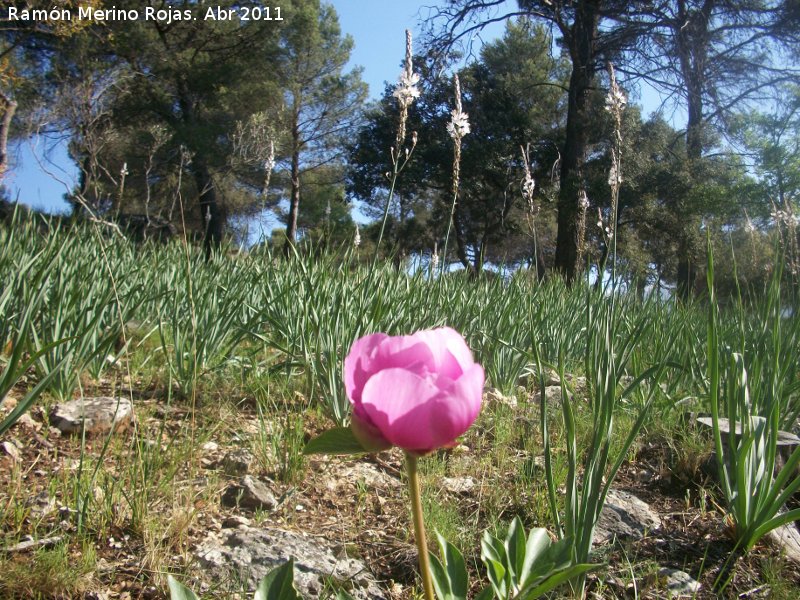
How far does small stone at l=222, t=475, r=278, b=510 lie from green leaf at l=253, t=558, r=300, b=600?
0.78 m

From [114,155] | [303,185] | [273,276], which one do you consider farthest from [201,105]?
[273,276]

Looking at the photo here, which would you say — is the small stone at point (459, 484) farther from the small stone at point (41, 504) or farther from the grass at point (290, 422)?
the small stone at point (41, 504)

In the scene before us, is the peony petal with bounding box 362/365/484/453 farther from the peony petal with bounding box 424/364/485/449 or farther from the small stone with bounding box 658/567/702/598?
the small stone with bounding box 658/567/702/598

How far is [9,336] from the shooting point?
208 centimetres

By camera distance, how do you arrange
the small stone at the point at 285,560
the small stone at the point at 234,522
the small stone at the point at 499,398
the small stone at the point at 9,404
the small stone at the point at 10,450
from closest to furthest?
1. the small stone at the point at 285,560
2. the small stone at the point at 234,522
3. the small stone at the point at 10,450
4. the small stone at the point at 9,404
5. the small stone at the point at 499,398

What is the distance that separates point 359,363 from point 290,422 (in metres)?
1.29

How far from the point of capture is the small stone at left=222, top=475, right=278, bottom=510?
4.77 feet

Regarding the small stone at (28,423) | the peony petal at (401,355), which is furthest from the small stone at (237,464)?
the peony petal at (401,355)

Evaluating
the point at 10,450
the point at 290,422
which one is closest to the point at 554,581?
the point at 290,422

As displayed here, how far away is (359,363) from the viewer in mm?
565

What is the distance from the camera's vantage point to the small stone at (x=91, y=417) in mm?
1730

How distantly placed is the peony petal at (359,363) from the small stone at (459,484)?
1143 millimetres

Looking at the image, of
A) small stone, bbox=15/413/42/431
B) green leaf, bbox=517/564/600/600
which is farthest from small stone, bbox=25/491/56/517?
green leaf, bbox=517/564/600/600

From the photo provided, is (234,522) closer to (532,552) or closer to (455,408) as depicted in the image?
(532,552)
